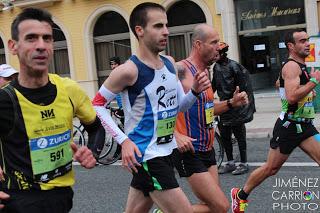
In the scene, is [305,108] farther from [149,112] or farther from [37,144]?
[37,144]

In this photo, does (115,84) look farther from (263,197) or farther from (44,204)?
(263,197)

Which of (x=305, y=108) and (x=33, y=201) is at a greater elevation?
(x=305, y=108)

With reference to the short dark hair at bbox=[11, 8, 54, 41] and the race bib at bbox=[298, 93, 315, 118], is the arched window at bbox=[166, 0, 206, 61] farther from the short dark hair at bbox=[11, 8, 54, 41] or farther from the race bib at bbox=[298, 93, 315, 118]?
the short dark hair at bbox=[11, 8, 54, 41]

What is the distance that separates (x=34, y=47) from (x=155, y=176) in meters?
1.39

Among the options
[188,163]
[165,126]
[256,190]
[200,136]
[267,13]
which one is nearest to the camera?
[165,126]

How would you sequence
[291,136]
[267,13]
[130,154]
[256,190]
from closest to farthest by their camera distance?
1. [130,154]
2. [291,136]
3. [256,190]
4. [267,13]

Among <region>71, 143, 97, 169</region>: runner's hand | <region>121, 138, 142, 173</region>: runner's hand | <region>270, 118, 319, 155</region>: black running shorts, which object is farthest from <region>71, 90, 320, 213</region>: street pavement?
<region>71, 143, 97, 169</region>: runner's hand

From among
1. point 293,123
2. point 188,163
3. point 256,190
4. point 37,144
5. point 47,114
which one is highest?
point 47,114

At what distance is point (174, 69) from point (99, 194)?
3.37 metres

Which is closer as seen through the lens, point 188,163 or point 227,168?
point 188,163

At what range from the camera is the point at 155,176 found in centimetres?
375

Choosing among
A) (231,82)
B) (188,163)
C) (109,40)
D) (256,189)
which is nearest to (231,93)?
(231,82)

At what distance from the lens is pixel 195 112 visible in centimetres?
454

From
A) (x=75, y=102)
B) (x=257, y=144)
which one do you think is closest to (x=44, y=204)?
(x=75, y=102)
